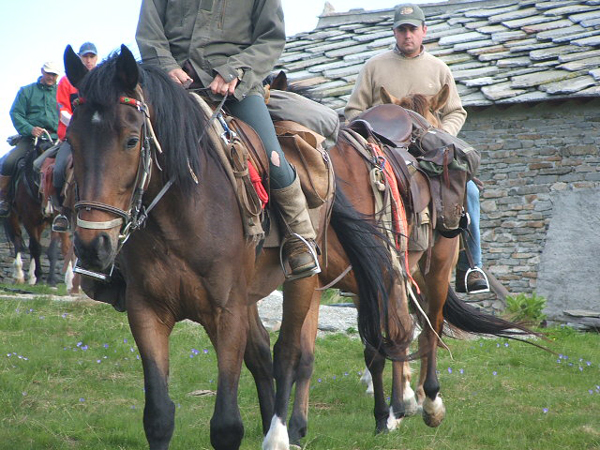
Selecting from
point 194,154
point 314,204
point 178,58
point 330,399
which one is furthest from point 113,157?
point 330,399

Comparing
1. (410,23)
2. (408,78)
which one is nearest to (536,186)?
(408,78)

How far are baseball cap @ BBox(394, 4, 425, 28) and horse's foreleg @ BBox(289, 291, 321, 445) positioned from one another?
274 centimetres

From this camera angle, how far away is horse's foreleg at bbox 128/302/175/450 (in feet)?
13.4

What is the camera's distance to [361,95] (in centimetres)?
761

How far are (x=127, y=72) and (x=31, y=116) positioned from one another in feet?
33.7

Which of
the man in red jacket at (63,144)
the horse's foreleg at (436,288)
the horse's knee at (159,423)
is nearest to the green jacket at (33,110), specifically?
the man in red jacket at (63,144)

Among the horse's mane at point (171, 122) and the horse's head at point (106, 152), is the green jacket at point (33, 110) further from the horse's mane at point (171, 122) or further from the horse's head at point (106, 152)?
the horse's head at point (106, 152)

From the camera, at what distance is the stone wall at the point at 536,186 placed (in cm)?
1309

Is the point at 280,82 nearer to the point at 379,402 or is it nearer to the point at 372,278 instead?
the point at 372,278

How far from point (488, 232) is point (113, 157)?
1064cm

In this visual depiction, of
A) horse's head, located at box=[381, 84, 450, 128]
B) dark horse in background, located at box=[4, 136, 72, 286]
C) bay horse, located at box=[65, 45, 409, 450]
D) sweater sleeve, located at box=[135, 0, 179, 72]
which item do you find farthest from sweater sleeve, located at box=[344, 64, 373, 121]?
dark horse in background, located at box=[4, 136, 72, 286]

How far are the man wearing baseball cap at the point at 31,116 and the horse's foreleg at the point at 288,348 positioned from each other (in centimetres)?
899

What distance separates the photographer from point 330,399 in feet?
23.3

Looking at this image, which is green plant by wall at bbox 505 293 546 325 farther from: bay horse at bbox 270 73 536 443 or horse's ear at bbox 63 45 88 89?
horse's ear at bbox 63 45 88 89
